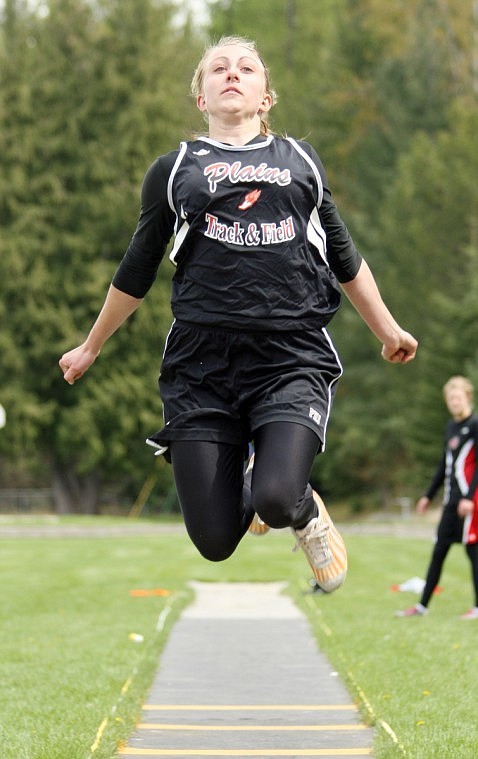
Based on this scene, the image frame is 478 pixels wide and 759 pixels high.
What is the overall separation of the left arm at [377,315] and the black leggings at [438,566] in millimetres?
5945

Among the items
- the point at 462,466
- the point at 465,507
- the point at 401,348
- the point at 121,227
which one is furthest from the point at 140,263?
the point at 121,227

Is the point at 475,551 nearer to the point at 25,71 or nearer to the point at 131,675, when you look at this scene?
the point at 131,675

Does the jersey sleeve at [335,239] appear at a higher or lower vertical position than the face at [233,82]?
lower

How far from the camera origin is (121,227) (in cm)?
4194

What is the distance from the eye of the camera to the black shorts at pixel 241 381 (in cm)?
511

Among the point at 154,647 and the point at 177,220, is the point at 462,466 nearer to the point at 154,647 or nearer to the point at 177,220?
the point at 154,647

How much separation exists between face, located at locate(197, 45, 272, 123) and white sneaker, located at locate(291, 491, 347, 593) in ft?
5.73

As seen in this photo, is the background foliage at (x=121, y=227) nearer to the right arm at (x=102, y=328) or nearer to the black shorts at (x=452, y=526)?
the black shorts at (x=452, y=526)

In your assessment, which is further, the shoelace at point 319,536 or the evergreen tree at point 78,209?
the evergreen tree at point 78,209

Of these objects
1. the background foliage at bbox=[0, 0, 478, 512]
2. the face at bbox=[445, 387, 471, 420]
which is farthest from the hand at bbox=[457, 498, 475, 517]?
the background foliage at bbox=[0, 0, 478, 512]

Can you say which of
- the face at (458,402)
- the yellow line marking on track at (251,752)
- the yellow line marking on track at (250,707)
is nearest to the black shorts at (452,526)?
the face at (458,402)

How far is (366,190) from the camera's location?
46.2 m

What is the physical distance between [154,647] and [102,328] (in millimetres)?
4438

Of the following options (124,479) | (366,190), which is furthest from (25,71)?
(124,479)
